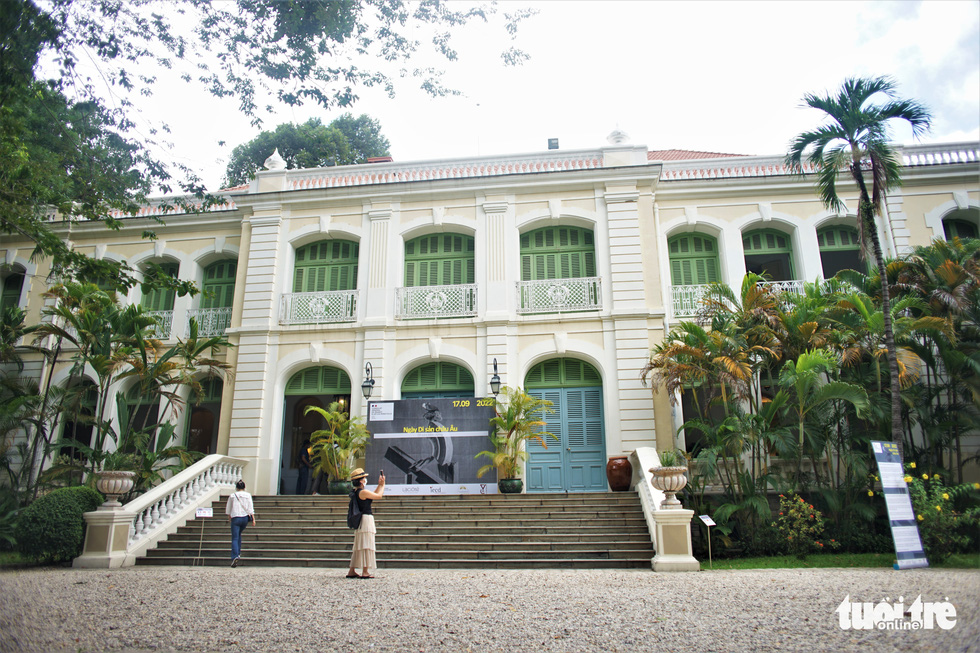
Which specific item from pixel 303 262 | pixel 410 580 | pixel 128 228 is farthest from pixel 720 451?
pixel 128 228

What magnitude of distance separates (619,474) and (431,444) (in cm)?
381

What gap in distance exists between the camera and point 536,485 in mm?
13344

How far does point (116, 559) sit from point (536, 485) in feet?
25.1

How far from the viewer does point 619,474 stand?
12.1m

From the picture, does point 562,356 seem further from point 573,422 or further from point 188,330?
point 188,330

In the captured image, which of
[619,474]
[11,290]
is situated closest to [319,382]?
[619,474]

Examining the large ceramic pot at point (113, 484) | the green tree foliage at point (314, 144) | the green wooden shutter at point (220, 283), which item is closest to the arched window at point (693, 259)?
the green tree foliage at point (314, 144)

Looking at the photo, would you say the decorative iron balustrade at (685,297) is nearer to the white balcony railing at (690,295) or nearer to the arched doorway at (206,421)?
the white balcony railing at (690,295)

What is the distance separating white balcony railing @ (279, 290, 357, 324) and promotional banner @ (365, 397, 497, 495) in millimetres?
2671

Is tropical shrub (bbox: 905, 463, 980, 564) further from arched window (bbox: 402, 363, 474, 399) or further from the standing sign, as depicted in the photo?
arched window (bbox: 402, 363, 474, 399)

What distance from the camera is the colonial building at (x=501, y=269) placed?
13.9 meters

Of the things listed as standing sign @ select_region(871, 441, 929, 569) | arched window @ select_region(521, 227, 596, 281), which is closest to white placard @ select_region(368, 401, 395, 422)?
arched window @ select_region(521, 227, 596, 281)

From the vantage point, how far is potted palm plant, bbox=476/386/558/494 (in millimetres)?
12227

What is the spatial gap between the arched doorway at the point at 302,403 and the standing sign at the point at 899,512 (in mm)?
9866
